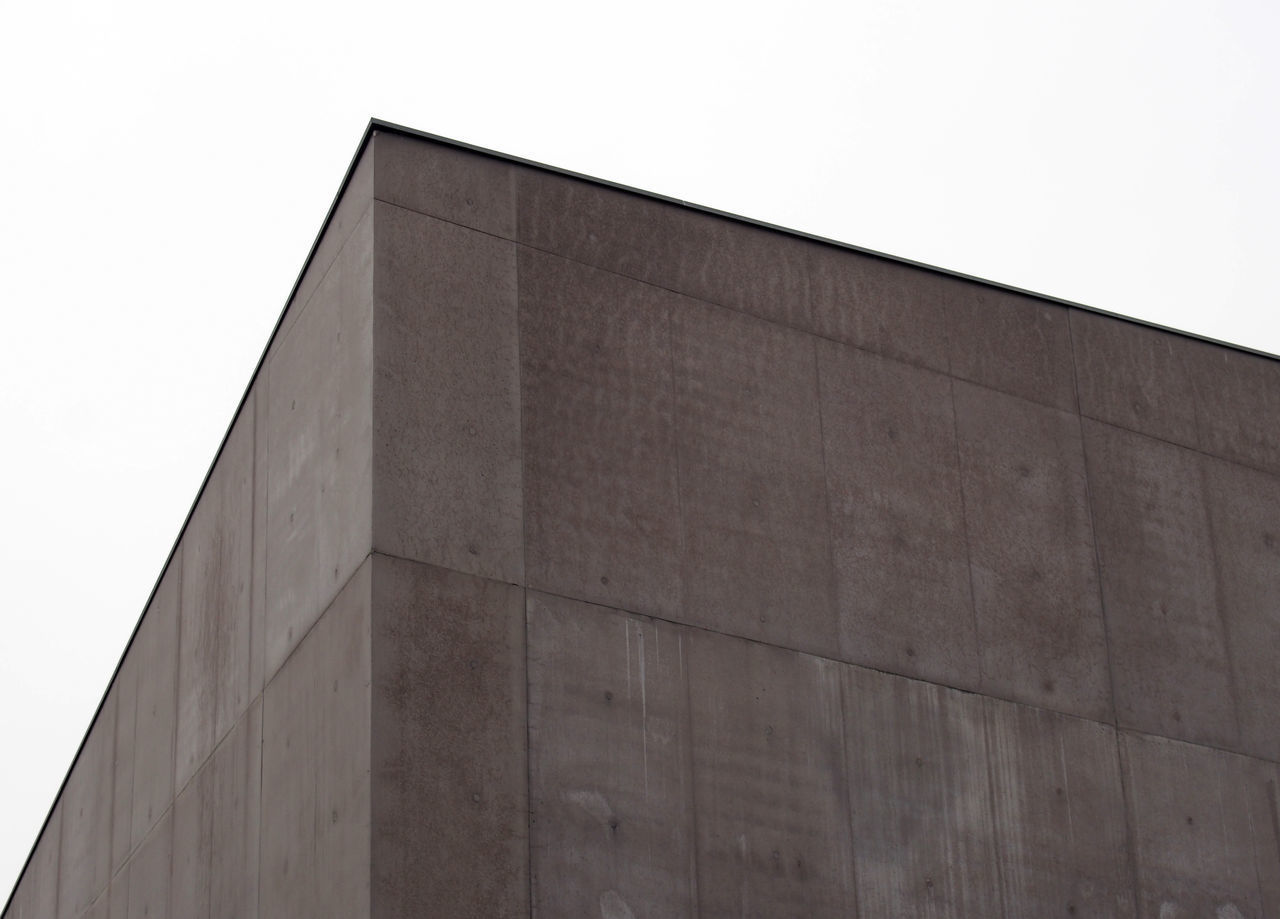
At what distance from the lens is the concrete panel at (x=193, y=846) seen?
50.0 ft

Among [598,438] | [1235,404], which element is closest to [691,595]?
[598,438]

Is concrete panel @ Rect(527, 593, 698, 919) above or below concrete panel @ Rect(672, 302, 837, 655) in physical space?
below

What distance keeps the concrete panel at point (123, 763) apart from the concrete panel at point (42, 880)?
351 centimetres

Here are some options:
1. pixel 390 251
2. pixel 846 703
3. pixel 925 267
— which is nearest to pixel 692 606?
pixel 846 703

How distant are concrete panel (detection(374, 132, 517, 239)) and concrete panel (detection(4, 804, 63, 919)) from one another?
12.5 m

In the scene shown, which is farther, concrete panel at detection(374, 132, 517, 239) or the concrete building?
concrete panel at detection(374, 132, 517, 239)

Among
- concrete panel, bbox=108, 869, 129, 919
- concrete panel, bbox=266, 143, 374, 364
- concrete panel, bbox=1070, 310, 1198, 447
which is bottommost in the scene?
concrete panel, bbox=108, 869, 129, 919

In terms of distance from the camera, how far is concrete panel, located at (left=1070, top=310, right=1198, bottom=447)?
55.9 ft

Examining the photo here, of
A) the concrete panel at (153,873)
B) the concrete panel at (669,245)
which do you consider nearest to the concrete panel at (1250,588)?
the concrete panel at (669,245)

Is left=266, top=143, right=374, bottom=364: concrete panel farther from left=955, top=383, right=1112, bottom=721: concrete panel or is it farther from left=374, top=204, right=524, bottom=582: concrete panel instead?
left=955, top=383, right=1112, bottom=721: concrete panel

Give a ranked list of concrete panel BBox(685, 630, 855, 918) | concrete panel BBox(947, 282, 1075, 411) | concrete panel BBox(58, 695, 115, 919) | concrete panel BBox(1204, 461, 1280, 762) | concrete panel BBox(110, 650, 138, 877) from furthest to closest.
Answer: concrete panel BBox(58, 695, 115, 919) < concrete panel BBox(110, 650, 138, 877) < concrete panel BBox(1204, 461, 1280, 762) < concrete panel BBox(947, 282, 1075, 411) < concrete panel BBox(685, 630, 855, 918)

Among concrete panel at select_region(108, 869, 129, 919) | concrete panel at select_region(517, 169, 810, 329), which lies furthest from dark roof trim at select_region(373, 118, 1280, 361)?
concrete panel at select_region(108, 869, 129, 919)

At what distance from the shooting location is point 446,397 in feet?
42.9

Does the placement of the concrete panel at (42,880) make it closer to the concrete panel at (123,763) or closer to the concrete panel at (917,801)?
the concrete panel at (123,763)
